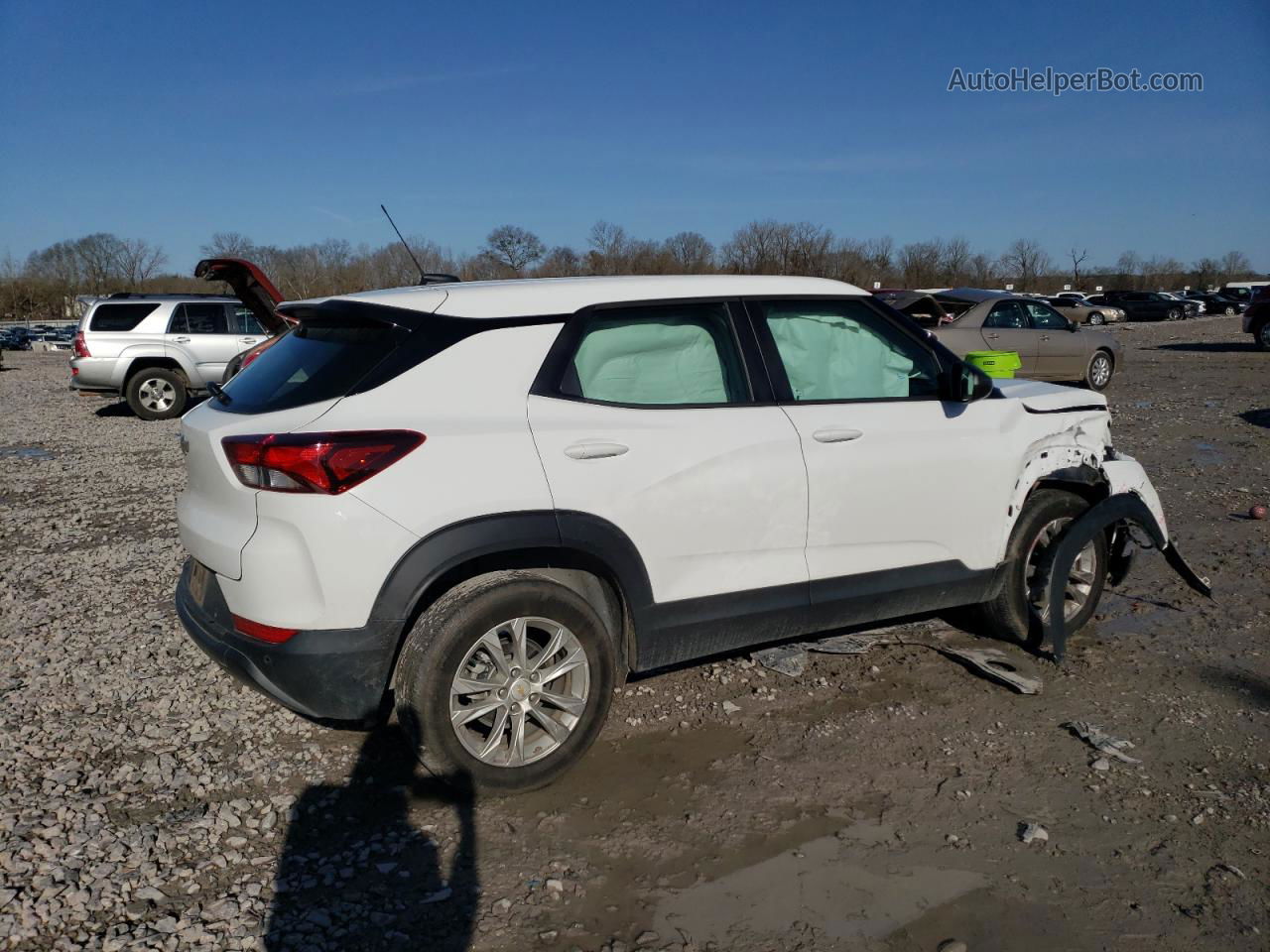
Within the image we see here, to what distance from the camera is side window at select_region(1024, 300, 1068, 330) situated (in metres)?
14.9

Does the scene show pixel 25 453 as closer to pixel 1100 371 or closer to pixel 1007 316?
pixel 1007 316

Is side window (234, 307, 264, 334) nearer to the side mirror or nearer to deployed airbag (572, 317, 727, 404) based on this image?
deployed airbag (572, 317, 727, 404)

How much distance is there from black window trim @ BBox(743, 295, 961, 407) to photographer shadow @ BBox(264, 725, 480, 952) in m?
1.92

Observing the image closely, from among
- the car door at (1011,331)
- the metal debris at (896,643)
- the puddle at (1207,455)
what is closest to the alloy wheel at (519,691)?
the metal debris at (896,643)

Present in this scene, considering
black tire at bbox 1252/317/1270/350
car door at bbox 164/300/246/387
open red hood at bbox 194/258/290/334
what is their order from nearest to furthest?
open red hood at bbox 194/258/290/334, car door at bbox 164/300/246/387, black tire at bbox 1252/317/1270/350

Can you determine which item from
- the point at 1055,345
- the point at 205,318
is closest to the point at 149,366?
the point at 205,318

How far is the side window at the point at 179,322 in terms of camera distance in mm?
14578

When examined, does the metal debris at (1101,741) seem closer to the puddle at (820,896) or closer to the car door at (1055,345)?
the puddle at (820,896)

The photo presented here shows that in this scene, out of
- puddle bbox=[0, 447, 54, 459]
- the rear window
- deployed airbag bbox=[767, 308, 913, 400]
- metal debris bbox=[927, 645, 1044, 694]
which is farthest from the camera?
the rear window

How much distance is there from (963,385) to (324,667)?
285 cm

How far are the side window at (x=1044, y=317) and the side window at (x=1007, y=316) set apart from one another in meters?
0.21

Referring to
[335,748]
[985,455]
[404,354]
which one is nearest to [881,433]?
[985,455]

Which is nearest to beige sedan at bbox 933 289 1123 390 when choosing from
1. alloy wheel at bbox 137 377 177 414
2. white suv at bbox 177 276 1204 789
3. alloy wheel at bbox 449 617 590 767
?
white suv at bbox 177 276 1204 789

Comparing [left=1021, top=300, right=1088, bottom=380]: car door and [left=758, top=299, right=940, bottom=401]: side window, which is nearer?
[left=758, top=299, right=940, bottom=401]: side window
